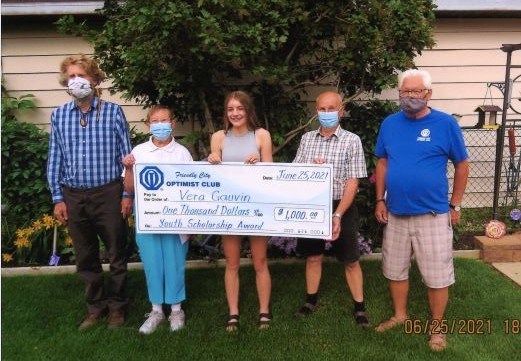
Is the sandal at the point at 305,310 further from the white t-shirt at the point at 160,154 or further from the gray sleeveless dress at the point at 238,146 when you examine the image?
the white t-shirt at the point at 160,154

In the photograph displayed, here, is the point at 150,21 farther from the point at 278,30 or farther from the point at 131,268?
the point at 131,268

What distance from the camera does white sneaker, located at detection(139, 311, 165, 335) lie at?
3605 mm

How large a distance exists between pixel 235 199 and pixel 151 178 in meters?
0.64

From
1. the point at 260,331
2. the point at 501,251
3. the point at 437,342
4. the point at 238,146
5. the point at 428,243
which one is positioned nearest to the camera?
the point at 428,243

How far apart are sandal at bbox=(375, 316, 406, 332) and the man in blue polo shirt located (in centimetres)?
28

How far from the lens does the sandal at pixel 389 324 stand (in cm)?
357

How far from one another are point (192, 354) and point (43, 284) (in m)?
2.16

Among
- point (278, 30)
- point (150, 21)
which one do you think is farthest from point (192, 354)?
point (278, 30)

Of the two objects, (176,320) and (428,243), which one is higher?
(428,243)

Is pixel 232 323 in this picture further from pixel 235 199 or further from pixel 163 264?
pixel 235 199

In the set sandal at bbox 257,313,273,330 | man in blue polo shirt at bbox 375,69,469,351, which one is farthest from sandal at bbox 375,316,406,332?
→ sandal at bbox 257,313,273,330

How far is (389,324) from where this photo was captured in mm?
3605

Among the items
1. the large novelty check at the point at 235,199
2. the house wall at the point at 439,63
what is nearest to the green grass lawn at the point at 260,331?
the large novelty check at the point at 235,199
